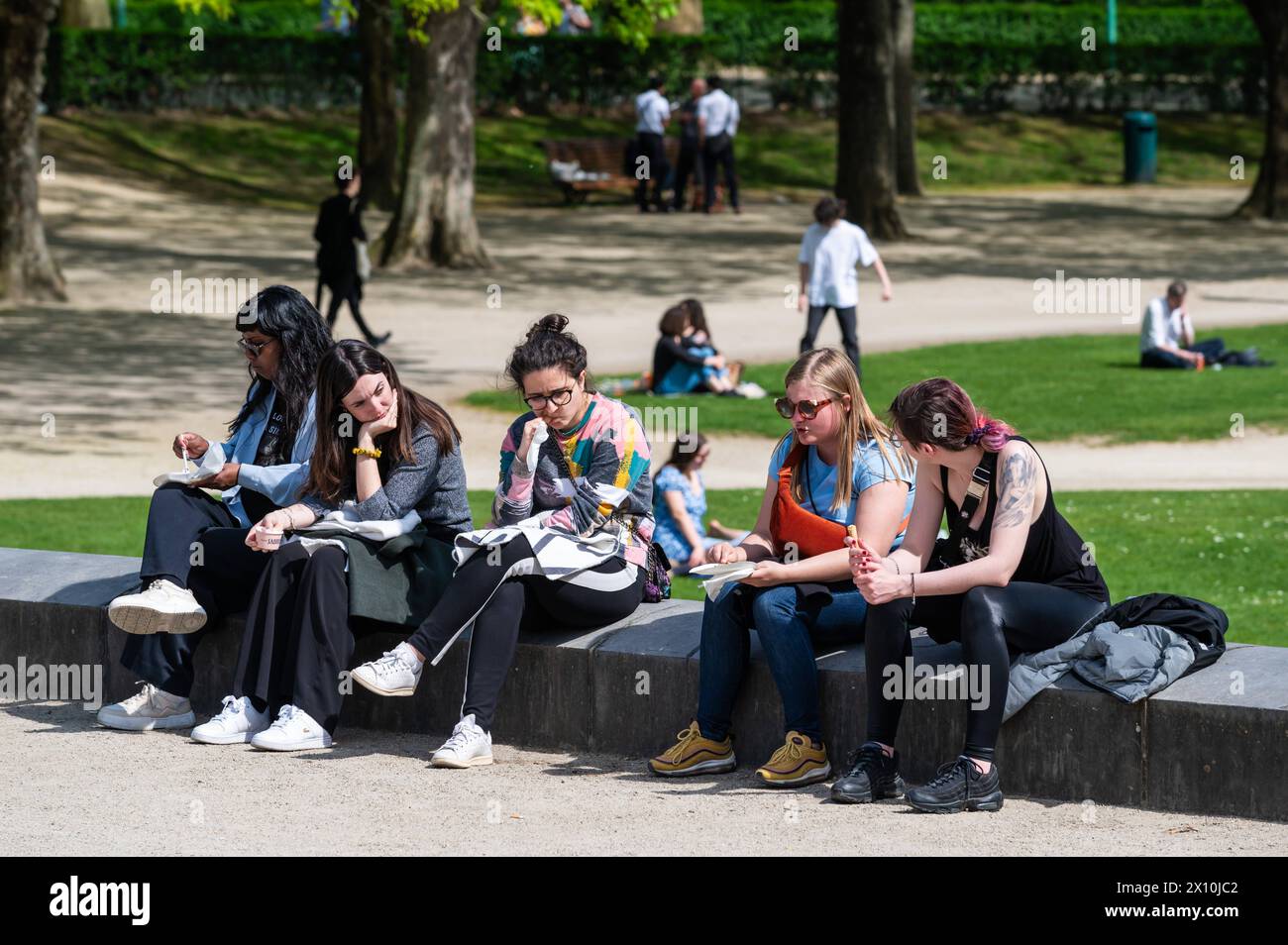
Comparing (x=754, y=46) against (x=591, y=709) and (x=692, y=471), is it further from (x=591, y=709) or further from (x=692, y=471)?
(x=591, y=709)

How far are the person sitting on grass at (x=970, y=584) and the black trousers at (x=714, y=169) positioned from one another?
78.8ft

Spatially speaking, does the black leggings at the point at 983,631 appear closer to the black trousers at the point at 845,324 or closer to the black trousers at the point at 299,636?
the black trousers at the point at 299,636

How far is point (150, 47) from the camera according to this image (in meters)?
32.5

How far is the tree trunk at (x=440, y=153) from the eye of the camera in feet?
72.0

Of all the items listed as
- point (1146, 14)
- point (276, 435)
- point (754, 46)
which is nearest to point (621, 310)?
point (276, 435)

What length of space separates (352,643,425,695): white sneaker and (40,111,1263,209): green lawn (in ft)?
80.7

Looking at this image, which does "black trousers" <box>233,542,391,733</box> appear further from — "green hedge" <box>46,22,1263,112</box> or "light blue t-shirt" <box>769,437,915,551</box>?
"green hedge" <box>46,22,1263,112</box>

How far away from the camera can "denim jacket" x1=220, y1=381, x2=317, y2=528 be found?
6.12 meters

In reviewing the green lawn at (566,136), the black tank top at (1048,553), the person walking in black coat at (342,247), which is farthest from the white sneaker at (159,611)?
the green lawn at (566,136)

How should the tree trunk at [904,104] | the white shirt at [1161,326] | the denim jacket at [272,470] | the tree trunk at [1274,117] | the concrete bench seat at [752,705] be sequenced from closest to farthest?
the concrete bench seat at [752,705] → the denim jacket at [272,470] → the white shirt at [1161,326] → the tree trunk at [1274,117] → the tree trunk at [904,104]

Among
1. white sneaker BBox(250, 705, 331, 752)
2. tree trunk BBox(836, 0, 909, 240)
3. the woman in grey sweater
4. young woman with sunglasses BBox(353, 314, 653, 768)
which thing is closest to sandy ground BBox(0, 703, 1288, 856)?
white sneaker BBox(250, 705, 331, 752)

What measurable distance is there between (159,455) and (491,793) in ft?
28.4

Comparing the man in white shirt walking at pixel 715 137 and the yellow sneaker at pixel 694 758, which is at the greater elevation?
the man in white shirt walking at pixel 715 137

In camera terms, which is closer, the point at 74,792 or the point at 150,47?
the point at 74,792
